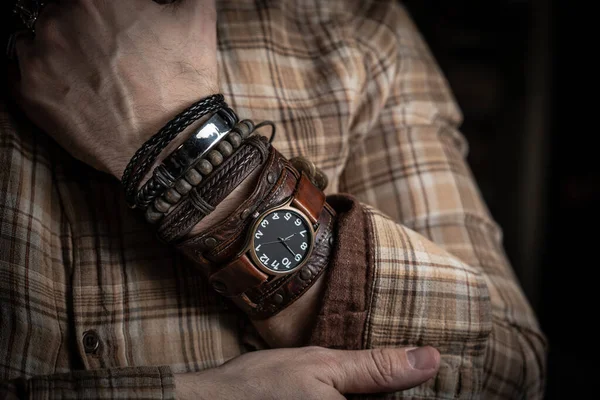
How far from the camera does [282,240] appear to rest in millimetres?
768

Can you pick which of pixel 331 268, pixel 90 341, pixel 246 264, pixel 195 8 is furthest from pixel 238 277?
pixel 195 8

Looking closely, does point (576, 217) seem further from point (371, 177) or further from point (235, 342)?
point (235, 342)

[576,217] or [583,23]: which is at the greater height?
[583,23]

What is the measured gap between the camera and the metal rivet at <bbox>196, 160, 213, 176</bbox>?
0.73 metres

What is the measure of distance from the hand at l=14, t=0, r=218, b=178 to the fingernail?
51 centimetres

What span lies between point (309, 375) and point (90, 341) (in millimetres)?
331

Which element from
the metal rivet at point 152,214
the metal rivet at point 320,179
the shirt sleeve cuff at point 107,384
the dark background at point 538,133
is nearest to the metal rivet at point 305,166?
the metal rivet at point 320,179

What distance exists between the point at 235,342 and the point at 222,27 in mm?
548

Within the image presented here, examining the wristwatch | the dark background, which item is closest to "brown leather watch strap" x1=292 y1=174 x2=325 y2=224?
the wristwatch

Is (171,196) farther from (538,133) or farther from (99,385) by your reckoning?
(538,133)

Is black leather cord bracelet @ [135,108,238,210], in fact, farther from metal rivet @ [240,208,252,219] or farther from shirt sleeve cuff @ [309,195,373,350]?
shirt sleeve cuff @ [309,195,373,350]

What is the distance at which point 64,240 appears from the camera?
85 cm

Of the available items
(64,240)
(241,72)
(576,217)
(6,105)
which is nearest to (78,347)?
(64,240)

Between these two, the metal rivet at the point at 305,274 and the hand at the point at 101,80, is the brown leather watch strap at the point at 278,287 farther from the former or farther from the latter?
the hand at the point at 101,80
